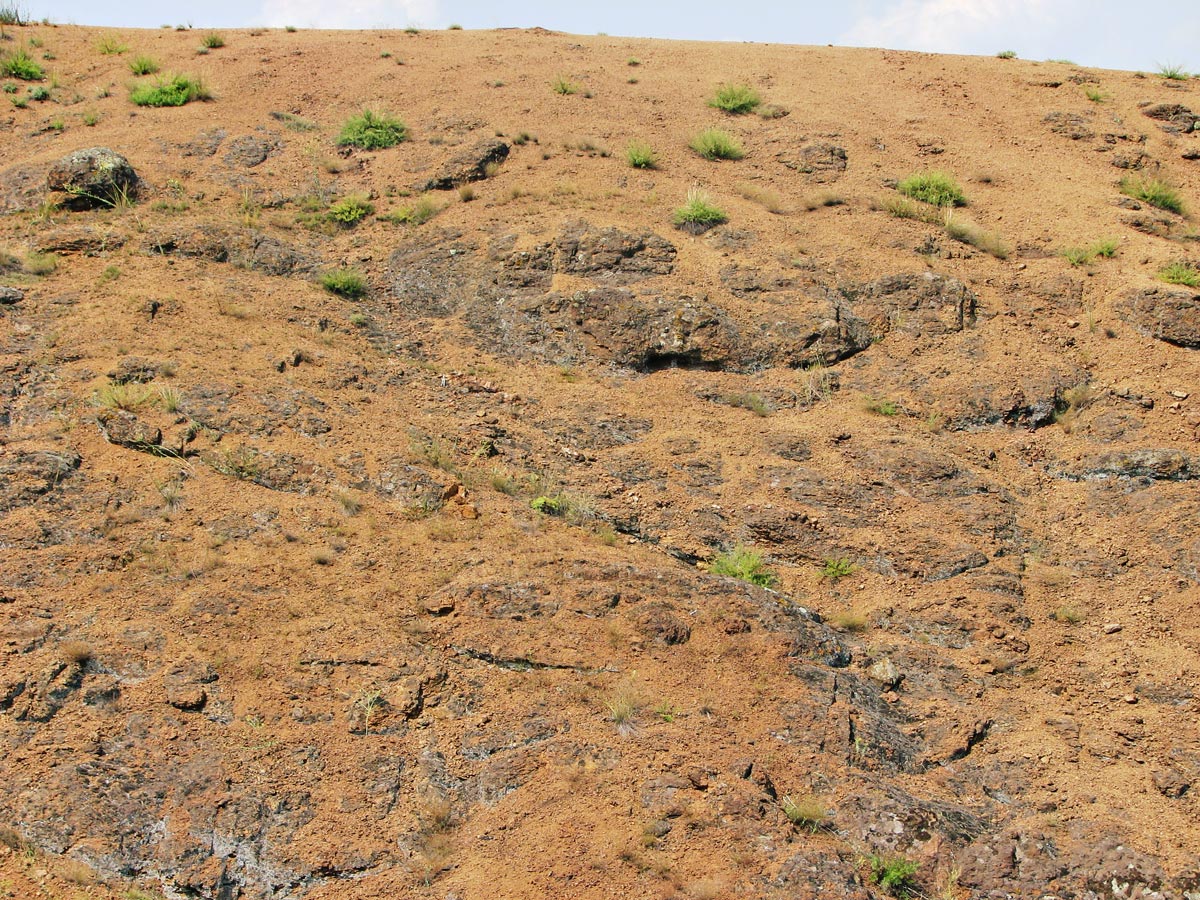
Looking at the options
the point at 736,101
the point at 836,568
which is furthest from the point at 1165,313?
the point at 736,101

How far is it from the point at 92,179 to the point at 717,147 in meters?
8.50

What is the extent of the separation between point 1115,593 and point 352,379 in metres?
7.39

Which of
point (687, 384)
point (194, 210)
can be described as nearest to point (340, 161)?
point (194, 210)

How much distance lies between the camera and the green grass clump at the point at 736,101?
1561 cm

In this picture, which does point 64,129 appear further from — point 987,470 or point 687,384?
point 987,470

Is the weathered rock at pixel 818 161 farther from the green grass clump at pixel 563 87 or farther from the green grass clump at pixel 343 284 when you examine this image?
the green grass clump at pixel 343 284

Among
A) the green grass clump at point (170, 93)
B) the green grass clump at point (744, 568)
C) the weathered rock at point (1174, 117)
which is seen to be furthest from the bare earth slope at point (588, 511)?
the weathered rock at point (1174, 117)

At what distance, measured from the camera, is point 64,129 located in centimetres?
1384

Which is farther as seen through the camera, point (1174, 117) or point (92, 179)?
point (1174, 117)

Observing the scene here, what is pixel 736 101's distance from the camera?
15.6 m

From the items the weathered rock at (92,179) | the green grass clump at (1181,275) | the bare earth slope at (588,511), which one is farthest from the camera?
the weathered rock at (92,179)

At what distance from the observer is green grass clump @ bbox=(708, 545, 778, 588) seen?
8.10 m

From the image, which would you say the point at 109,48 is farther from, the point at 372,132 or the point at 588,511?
the point at 588,511

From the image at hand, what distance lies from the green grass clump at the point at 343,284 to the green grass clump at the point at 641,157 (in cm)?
453
